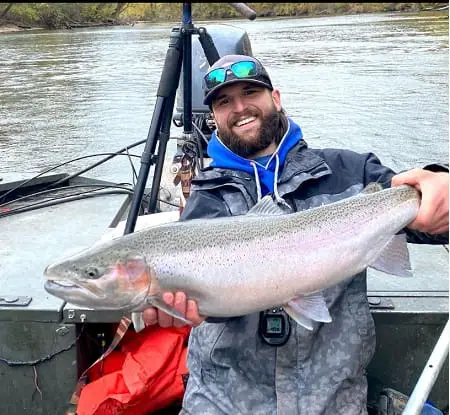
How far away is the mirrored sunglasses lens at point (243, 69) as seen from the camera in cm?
291

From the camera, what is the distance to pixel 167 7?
8688 centimetres

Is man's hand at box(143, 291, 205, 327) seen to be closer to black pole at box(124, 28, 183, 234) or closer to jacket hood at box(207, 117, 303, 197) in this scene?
jacket hood at box(207, 117, 303, 197)

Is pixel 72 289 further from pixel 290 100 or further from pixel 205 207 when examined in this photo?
pixel 290 100

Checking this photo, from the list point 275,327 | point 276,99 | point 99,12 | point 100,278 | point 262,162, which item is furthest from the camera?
point 99,12

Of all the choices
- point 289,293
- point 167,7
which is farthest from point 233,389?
point 167,7

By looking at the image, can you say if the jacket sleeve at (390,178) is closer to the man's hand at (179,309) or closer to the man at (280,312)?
the man at (280,312)

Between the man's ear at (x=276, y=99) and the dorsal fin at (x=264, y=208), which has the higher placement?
the man's ear at (x=276, y=99)

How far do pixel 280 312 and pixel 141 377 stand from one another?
785mm

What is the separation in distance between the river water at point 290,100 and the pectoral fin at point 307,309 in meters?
3.91

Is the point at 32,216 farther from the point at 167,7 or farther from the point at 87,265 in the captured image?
the point at 167,7

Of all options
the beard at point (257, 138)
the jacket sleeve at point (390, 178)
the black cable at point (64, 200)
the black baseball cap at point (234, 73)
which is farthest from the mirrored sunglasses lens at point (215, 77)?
the black cable at point (64, 200)

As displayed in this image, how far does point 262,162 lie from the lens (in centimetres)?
289

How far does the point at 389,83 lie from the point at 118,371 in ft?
52.0

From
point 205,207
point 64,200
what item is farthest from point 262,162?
point 64,200
